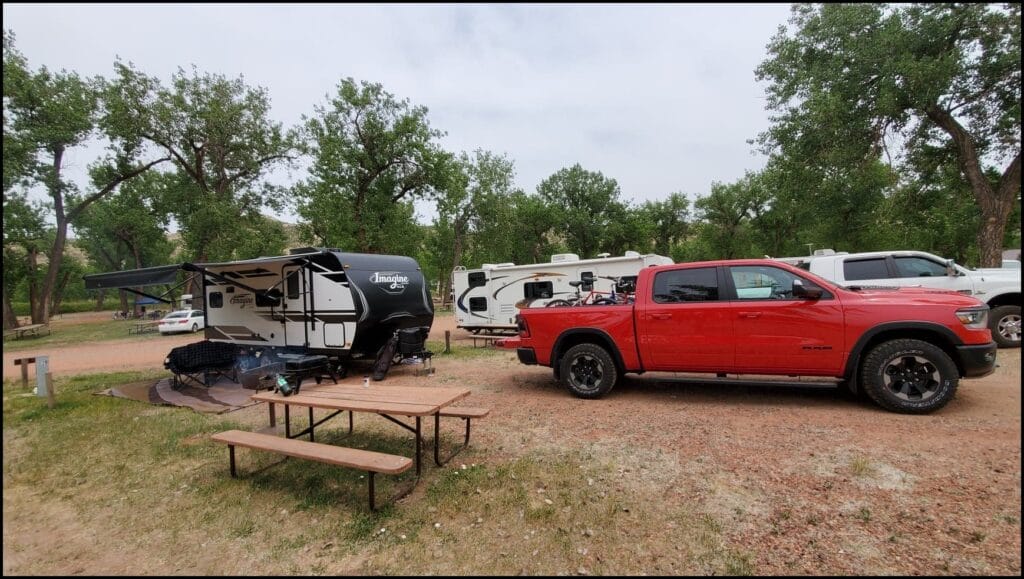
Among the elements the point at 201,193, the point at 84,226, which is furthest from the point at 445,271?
the point at 84,226

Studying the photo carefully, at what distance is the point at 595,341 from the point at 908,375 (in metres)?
3.45

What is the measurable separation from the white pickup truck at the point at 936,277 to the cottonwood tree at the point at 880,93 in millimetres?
1202

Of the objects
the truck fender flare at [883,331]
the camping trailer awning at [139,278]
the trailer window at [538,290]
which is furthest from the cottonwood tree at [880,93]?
the camping trailer awning at [139,278]

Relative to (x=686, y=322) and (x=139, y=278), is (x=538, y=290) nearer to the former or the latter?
(x=686, y=322)

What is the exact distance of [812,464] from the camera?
3.57 m

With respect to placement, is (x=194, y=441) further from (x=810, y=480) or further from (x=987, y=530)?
(x=987, y=530)

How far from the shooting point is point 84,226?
3800 centimetres

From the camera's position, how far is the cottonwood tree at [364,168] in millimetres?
23031

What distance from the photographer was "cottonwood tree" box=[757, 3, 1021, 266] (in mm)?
5359

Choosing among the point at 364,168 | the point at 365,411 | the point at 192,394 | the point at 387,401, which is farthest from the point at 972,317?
the point at 364,168

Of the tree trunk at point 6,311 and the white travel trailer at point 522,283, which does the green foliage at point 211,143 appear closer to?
the white travel trailer at point 522,283

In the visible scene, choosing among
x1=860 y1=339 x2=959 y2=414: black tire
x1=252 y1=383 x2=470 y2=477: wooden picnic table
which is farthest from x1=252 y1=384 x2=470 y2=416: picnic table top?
x1=860 y1=339 x2=959 y2=414: black tire

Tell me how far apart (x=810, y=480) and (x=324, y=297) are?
26.2 ft

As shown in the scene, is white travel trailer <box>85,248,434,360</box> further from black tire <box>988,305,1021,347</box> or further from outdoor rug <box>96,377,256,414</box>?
black tire <box>988,305,1021,347</box>
